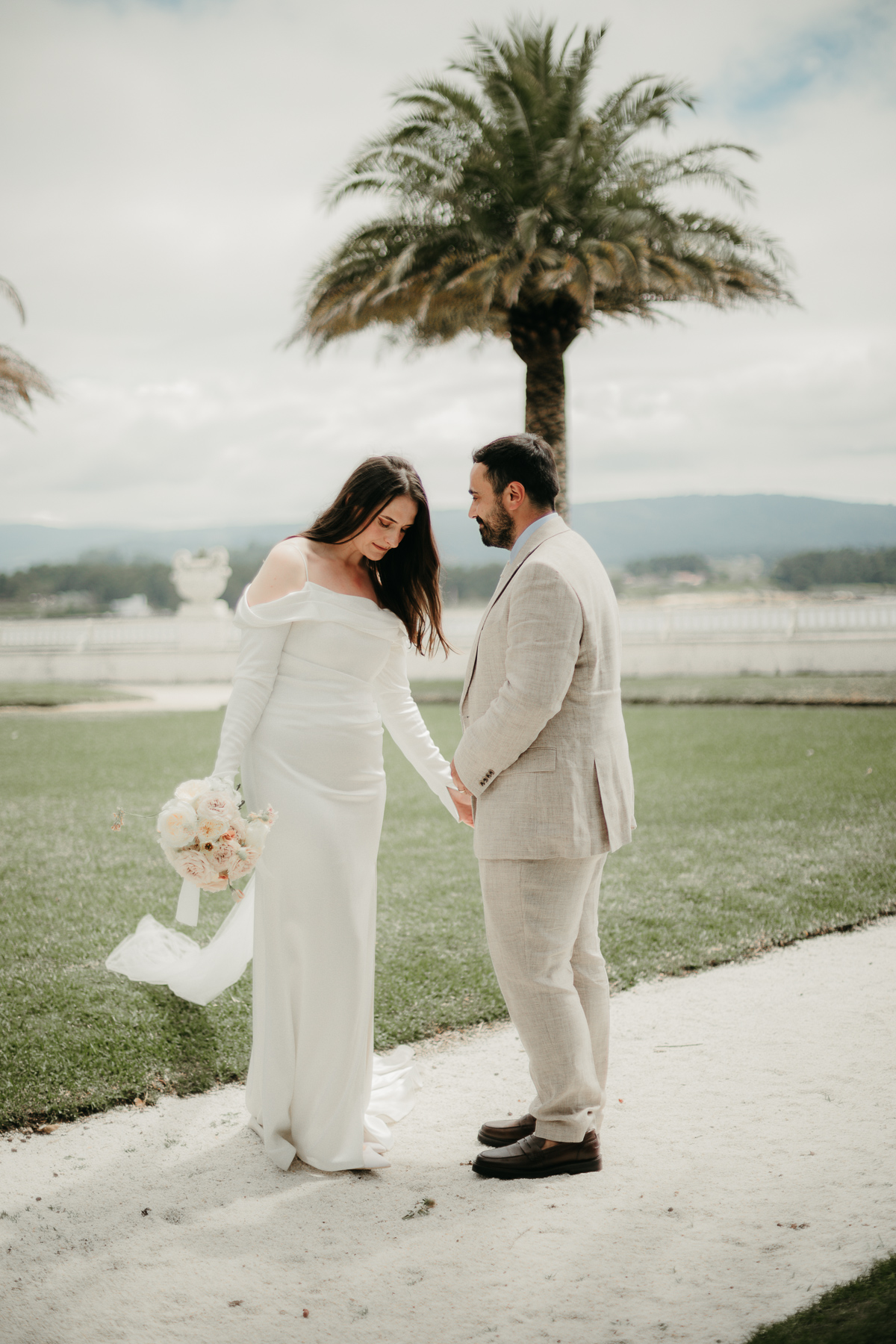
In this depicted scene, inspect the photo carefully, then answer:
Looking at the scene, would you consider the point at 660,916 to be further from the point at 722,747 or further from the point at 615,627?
the point at 722,747

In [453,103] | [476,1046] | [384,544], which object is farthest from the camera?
[453,103]

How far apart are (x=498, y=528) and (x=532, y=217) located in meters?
10.7

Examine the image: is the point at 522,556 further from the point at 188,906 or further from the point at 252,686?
the point at 188,906

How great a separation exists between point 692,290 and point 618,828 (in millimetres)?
11892

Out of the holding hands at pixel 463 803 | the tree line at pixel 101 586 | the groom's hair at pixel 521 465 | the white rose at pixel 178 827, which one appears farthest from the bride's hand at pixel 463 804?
the tree line at pixel 101 586

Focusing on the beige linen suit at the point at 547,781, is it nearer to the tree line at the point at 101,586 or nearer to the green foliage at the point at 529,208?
the green foliage at the point at 529,208

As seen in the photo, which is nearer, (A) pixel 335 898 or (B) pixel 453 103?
(A) pixel 335 898

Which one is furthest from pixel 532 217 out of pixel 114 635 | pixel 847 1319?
pixel 114 635

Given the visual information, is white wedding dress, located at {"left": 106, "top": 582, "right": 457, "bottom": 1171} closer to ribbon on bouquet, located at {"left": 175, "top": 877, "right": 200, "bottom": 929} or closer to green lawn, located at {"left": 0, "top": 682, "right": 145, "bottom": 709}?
ribbon on bouquet, located at {"left": 175, "top": 877, "right": 200, "bottom": 929}

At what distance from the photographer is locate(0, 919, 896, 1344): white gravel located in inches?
89.5

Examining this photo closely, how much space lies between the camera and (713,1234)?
258 cm

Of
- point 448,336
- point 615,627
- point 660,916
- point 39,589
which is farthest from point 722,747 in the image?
point 39,589

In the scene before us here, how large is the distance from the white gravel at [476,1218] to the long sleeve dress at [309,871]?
193 millimetres

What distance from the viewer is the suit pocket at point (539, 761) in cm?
Answer: 281
